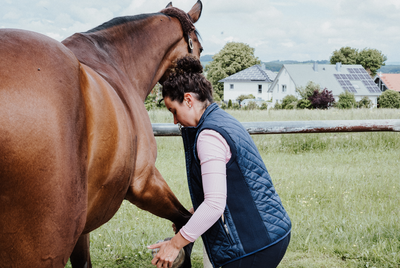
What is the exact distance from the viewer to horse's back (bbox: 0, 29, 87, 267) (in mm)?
1058

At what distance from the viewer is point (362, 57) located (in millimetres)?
66688

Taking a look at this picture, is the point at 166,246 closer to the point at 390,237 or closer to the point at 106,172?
the point at 106,172

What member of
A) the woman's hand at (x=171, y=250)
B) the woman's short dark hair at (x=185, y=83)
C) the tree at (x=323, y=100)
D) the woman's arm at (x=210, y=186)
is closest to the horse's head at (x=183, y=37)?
the woman's short dark hair at (x=185, y=83)

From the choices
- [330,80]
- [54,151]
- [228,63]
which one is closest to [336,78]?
[330,80]

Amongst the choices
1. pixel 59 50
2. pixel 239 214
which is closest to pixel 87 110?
pixel 59 50

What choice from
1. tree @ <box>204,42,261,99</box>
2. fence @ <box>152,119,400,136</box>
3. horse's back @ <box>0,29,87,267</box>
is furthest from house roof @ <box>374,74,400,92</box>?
horse's back @ <box>0,29,87,267</box>

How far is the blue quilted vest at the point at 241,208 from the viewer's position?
5.21 feet

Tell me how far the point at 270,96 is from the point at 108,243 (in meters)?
60.7

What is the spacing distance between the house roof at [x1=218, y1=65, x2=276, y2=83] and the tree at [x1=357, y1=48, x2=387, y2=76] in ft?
65.9

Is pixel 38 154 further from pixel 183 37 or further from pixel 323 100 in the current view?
pixel 323 100

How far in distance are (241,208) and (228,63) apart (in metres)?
61.5

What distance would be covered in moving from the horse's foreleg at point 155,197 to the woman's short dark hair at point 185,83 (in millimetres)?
461

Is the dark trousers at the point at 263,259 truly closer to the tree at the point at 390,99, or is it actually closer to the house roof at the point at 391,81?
the tree at the point at 390,99

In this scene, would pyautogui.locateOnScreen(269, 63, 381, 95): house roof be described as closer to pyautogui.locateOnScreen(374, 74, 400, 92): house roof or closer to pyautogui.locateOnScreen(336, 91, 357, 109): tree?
pyautogui.locateOnScreen(336, 91, 357, 109): tree
